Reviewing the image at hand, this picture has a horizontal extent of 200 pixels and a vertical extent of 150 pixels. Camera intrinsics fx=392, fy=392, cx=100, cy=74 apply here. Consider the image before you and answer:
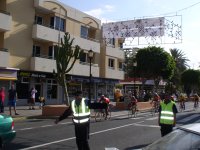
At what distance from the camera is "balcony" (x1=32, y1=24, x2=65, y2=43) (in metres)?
35.5

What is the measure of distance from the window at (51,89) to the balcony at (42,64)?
203 centimetres

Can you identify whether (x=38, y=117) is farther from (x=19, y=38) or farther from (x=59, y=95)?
(x=59, y=95)

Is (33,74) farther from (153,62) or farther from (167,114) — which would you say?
(167,114)

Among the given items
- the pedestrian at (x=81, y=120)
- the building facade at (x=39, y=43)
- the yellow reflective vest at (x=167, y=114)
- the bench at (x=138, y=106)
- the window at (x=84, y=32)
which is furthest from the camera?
the window at (x=84, y=32)

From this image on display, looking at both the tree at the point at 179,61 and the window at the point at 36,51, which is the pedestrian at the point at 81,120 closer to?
the window at the point at 36,51

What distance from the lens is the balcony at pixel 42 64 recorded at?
3525cm

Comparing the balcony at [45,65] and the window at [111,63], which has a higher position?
the window at [111,63]

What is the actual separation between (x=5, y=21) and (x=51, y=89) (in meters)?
10.1

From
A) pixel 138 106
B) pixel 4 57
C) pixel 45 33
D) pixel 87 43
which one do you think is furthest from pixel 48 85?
pixel 138 106

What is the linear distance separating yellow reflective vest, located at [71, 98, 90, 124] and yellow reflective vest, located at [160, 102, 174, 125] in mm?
2594

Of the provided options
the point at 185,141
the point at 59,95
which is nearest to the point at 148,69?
the point at 59,95

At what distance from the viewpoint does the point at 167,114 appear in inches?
428

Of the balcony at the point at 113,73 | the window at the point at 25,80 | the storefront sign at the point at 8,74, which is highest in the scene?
the balcony at the point at 113,73

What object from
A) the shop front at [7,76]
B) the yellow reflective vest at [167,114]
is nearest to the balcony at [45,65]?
the shop front at [7,76]
